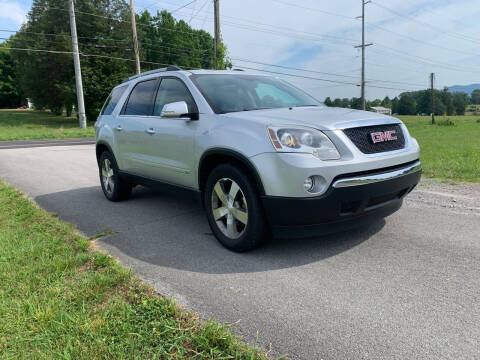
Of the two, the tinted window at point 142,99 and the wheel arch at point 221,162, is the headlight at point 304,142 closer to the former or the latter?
the wheel arch at point 221,162

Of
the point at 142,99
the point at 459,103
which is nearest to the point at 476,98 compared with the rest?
the point at 459,103

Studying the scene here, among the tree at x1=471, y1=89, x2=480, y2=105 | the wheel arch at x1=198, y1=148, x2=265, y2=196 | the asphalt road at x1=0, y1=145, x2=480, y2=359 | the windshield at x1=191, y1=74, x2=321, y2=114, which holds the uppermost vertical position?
the tree at x1=471, y1=89, x2=480, y2=105

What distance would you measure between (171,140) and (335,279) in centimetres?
235

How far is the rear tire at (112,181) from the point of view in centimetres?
561

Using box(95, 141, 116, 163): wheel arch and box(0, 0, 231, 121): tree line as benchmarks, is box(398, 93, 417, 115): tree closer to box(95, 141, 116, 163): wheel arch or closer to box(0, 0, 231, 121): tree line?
box(0, 0, 231, 121): tree line

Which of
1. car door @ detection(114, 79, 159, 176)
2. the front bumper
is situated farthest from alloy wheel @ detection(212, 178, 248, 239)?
car door @ detection(114, 79, 159, 176)

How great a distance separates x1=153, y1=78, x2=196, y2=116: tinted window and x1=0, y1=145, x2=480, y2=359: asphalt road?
4.66ft

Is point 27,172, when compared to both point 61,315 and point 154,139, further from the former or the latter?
point 61,315

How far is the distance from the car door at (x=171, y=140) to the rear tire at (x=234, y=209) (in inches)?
17.7

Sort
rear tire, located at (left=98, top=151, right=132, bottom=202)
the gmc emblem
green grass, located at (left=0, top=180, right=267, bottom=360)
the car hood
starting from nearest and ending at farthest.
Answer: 1. green grass, located at (left=0, top=180, right=267, bottom=360)
2. the car hood
3. the gmc emblem
4. rear tire, located at (left=98, top=151, right=132, bottom=202)

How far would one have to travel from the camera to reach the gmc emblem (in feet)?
10.8

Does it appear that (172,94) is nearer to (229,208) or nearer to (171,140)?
(171,140)

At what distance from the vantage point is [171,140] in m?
4.18

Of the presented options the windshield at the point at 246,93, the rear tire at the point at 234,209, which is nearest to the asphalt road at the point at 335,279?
the rear tire at the point at 234,209
